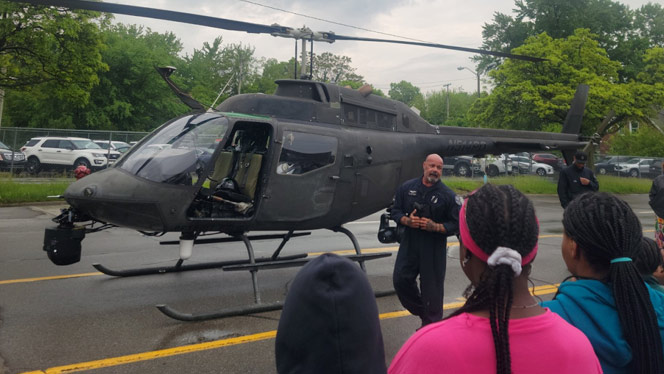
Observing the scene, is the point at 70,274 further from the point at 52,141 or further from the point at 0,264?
the point at 52,141

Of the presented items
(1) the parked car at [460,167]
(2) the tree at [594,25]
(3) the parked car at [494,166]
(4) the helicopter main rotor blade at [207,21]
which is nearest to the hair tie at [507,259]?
(4) the helicopter main rotor blade at [207,21]

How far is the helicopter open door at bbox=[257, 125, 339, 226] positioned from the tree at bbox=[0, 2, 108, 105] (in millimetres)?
15175

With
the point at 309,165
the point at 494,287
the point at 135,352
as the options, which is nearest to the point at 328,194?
the point at 309,165

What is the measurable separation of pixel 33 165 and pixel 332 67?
178 feet

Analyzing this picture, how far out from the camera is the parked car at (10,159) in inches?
706

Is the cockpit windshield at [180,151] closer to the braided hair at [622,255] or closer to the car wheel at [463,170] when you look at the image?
the braided hair at [622,255]

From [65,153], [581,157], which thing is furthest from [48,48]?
[581,157]

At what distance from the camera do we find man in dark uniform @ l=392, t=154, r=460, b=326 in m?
4.48

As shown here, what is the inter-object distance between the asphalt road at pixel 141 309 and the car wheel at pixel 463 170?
19.0 metres

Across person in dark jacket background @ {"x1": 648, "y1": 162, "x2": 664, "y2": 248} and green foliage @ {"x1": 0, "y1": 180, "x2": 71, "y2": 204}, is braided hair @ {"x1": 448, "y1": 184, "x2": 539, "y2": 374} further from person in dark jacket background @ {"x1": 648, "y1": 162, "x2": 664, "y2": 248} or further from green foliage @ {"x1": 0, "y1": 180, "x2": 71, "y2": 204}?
green foliage @ {"x1": 0, "y1": 180, "x2": 71, "y2": 204}

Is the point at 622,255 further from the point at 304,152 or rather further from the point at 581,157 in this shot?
the point at 581,157

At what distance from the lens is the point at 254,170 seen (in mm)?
6234

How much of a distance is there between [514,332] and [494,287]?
14 centimetres

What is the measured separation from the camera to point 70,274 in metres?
6.65
